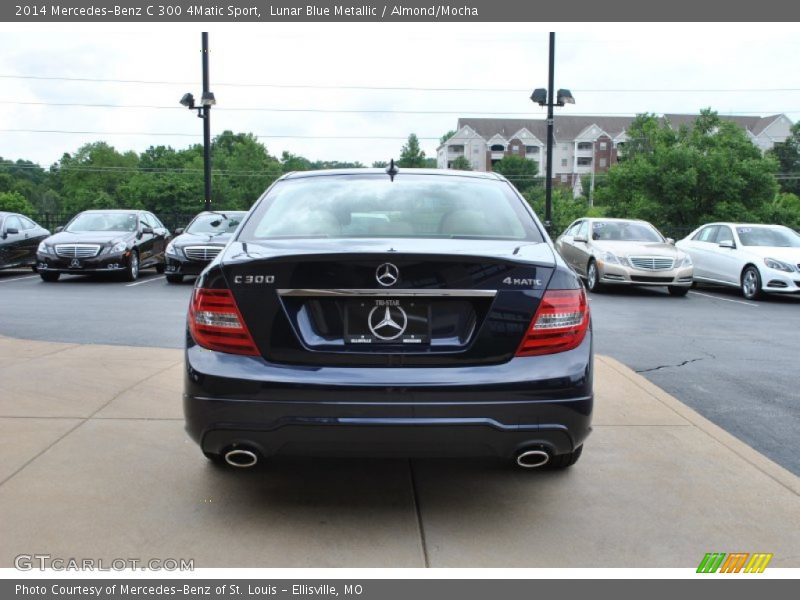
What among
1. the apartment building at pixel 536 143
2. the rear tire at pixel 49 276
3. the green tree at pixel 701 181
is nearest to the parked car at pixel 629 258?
the rear tire at pixel 49 276

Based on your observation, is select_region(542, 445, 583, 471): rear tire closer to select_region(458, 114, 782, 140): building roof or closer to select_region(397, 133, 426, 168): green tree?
select_region(397, 133, 426, 168): green tree

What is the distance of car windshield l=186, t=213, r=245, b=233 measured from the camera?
15.6 metres

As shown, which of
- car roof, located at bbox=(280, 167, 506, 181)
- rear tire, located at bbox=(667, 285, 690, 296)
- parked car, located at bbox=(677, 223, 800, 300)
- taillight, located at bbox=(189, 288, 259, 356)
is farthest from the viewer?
rear tire, located at bbox=(667, 285, 690, 296)

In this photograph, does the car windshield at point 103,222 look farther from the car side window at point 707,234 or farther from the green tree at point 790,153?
the green tree at point 790,153

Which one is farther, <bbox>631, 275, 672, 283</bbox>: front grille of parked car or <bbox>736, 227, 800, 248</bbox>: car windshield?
<bbox>736, 227, 800, 248</bbox>: car windshield

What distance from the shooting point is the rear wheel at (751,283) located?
45.4 ft

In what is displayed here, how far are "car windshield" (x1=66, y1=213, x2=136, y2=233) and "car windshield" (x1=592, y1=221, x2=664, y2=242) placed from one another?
1007 cm

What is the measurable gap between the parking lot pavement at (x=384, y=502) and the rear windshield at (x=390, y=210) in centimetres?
131

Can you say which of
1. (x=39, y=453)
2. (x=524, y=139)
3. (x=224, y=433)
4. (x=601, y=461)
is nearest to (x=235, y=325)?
(x=224, y=433)

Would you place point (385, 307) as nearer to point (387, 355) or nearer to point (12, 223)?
point (387, 355)

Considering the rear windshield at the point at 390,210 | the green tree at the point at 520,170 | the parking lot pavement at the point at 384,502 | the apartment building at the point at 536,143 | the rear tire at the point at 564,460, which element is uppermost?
the apartment building at the point at 536,143

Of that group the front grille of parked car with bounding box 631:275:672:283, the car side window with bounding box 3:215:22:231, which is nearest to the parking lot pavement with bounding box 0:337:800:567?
the front grille of parked car with bounding box 631:275:672:283

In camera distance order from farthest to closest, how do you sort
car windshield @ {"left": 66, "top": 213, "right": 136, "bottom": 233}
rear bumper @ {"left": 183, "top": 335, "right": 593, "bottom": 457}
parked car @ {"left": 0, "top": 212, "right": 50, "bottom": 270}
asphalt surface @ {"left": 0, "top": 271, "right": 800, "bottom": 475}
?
car windshield @ {"left": 66, "top": 213, "right": 136, "bottom": 233} → parked car @ {"left": 0, "top": 212, "right": 50, "bottom": 270} → asphalt surface @ {"left": 0, "top": 271, "right": 800, "bottom": 475} → rear bumper @ {"left": 183, "top": 335, "right": 593, "bottom": 457}
